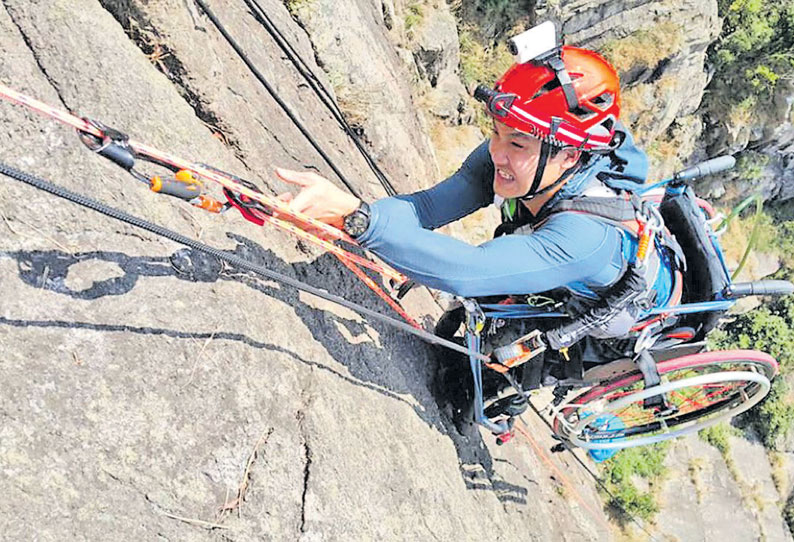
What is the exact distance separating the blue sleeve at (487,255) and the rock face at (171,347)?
774mm

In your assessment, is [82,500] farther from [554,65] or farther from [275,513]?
[554,65]


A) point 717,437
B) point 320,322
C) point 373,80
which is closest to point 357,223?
point 320,322

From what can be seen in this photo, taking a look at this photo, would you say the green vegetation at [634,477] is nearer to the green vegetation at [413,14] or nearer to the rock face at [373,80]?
the rock face at [373,80]

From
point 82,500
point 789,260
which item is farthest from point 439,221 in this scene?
point 789,260

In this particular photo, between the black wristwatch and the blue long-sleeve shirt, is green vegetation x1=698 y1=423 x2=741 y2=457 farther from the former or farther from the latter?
the black wristwatch

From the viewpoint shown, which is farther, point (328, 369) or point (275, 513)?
point (328, 369)

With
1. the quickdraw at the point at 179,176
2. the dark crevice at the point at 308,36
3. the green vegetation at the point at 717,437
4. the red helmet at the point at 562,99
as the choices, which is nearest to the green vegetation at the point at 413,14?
the dark crevice at the point at 308,36

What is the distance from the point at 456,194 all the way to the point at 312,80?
175 cm

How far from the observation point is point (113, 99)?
10.6 ft

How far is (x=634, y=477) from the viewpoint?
11000 millimetres

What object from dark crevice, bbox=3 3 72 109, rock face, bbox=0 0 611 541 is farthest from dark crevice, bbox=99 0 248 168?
dark crevice, bbox=3 3 72 109

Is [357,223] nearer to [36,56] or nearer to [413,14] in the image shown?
[36,56]

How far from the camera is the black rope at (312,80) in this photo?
4711 millimetres

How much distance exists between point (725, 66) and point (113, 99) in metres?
20.9
